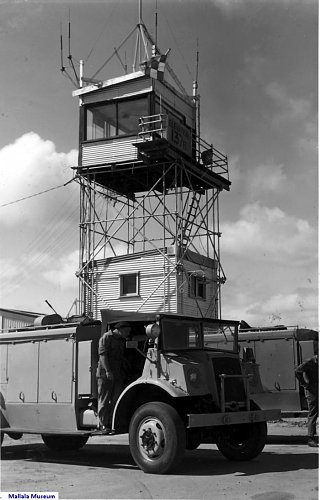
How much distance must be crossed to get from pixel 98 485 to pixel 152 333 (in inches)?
99.4

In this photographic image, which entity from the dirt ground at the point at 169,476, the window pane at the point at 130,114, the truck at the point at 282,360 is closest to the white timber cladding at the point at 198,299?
the window pane at the point at 130,114

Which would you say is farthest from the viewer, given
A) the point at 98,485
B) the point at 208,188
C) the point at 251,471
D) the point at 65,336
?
the point at 208,188

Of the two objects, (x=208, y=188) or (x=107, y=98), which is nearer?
(x=107, y=98)

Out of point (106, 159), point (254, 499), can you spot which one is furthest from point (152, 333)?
point (106, 159)

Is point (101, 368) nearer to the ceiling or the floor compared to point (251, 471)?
nearer to the ceiling

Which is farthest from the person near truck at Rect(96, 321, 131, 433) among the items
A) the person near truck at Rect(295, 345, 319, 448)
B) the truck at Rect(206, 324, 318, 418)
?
the truck at Rect(206, 324, 318, 418)

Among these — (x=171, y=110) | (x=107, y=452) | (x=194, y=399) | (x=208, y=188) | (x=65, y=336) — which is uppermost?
(x=171, y=110)

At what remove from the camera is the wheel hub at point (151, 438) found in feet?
32.2

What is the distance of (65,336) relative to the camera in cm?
1190

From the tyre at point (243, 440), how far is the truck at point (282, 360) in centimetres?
329

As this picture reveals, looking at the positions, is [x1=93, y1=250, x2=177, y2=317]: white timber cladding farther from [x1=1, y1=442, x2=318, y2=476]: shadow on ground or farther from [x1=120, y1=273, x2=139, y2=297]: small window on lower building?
[x1=1, y1=442, x2=318, y2=476]: shadow on ground

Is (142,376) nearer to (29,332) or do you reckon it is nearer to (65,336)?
(65,336)

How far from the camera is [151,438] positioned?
390 inches

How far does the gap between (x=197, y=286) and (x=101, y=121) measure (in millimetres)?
9090
